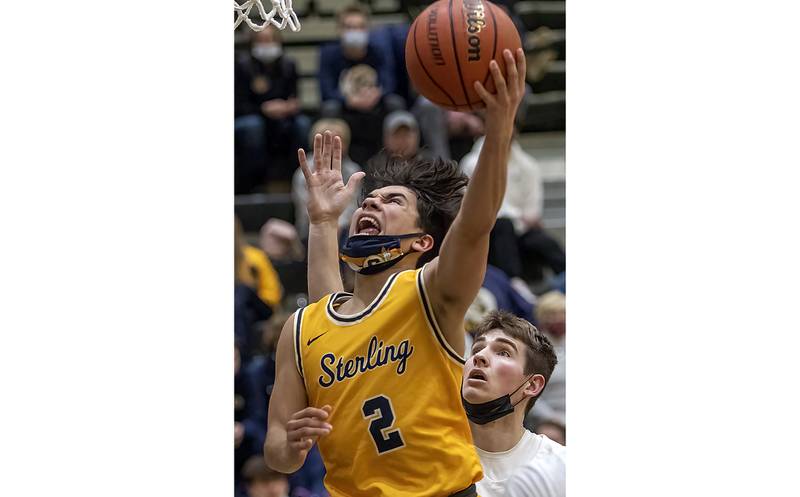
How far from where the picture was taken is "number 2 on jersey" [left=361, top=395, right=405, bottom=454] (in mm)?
4879

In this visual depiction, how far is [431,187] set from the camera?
5121mm

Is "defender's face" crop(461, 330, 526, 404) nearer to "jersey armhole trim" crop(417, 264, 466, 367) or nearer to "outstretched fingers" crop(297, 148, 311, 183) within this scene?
"jersey armhole trim" crop(417, 264, 466, 367)

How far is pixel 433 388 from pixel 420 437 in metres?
0.18

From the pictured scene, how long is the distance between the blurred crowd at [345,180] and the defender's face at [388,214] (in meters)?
2.70

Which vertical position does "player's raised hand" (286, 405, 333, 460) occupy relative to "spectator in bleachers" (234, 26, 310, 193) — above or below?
below

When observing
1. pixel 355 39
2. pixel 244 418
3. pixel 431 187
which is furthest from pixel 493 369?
pixel 355 39

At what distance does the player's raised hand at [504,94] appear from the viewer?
4377 mm

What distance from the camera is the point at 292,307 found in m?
8.88

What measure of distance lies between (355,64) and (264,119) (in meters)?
Answer: 0.77

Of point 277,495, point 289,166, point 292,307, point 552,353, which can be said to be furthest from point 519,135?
point 552,353

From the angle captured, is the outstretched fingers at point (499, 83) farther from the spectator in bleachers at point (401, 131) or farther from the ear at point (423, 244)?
the spectator in bleachers at point (401, 131)

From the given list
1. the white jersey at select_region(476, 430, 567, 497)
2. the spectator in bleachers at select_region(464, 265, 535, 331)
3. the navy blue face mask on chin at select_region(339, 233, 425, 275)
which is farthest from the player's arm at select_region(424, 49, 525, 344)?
the spectator in bleachers at select_region(464, 265, 535, 331)

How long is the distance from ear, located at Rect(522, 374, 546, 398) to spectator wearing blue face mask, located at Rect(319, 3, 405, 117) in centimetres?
415

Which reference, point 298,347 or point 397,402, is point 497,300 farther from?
point 397,402
